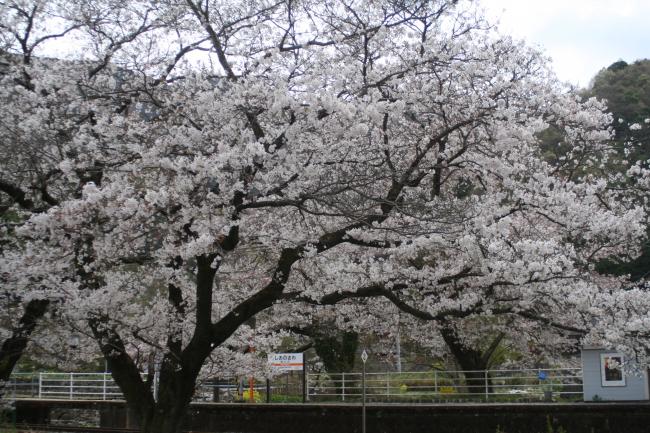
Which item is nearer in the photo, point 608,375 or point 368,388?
point 608,375

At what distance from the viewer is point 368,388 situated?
24109 millimetres

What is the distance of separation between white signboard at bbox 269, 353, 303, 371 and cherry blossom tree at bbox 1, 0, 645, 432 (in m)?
7.72

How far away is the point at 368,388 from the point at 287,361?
5.16 metres

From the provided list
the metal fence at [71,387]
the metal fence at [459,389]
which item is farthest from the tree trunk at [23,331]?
the metal fence at [71,387]

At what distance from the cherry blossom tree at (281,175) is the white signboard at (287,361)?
7.72 metres

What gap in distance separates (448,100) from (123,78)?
192 inches

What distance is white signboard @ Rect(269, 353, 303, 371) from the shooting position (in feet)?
64.4

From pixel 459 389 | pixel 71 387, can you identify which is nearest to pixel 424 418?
pixel 459 389

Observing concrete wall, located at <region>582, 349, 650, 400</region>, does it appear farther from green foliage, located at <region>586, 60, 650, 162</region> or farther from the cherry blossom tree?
green foliage, located at <region>586, 60, 650, 162</region>

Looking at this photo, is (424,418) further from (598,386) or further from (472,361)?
(472,361)

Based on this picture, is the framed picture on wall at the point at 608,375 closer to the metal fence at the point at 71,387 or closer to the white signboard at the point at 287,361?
the white signboard at the point at 287,361

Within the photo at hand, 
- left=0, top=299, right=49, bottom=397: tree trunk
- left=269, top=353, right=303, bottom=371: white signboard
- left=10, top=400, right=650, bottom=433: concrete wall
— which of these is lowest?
left=10, top=400, right=650, bottom=433: concrete wall

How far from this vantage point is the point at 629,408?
16.8m

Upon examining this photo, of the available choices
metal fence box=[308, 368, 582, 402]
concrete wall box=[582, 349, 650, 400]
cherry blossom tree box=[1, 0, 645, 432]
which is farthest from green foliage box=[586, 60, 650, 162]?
cherry blossom tree box=[1, 0, 645, 432]
